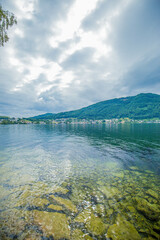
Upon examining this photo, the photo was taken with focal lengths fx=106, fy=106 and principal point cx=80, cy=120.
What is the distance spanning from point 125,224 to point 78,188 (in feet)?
19.3

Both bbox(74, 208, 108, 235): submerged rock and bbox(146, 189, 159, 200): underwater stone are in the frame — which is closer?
bbox(74, 208, 108, 235): submerged rock

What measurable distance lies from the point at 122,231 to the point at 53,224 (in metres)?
4.97

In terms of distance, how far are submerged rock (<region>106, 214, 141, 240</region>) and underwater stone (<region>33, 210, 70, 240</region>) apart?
299 centimetres

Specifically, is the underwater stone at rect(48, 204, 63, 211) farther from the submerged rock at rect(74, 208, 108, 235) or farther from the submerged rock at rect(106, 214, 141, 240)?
the submerged rock at rect(106, 214, 141, 240)

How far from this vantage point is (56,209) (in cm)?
938

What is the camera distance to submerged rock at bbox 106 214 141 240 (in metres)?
7.02

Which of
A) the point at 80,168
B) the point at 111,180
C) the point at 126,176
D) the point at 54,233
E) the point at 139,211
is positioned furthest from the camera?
the point at 80,168

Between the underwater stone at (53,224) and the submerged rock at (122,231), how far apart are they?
2993 mm

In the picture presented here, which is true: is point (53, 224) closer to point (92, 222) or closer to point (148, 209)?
point (92, 222)

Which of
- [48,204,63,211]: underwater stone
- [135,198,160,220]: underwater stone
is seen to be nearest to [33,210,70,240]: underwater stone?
[48,204,63,211]: underwater stone

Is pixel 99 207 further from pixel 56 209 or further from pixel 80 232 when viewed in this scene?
pixel 56 209

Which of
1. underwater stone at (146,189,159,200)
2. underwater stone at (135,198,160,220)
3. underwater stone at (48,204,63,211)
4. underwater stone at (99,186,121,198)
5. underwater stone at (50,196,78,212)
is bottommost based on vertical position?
underwater stone at (146,189,159,200)

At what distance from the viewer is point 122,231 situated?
7453 mm

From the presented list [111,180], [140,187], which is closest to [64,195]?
[111,180]
